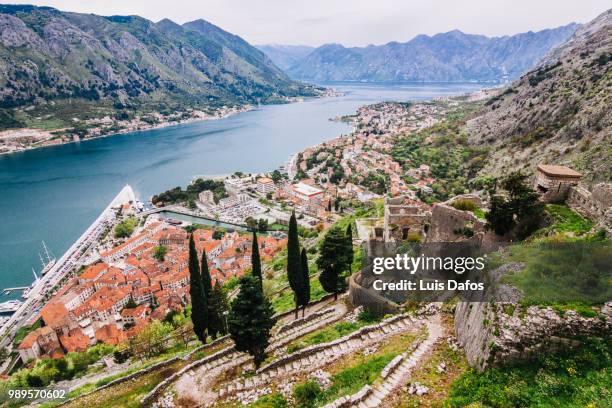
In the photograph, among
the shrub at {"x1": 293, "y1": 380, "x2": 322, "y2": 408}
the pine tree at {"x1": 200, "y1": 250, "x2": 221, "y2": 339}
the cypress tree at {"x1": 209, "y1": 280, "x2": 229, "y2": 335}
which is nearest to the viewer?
the shrub at {"x1": 293, "y1": 380, "x2": 322, "y2": 408}

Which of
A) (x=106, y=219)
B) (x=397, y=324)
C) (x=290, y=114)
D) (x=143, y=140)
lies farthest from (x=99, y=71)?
(x=397, y=324)

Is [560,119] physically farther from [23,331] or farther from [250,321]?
[23,331]

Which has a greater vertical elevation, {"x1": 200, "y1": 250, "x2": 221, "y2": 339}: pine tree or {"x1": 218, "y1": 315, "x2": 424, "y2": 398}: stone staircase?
{"x1": 218, "y1": 315, "x2": 424, "y2": 398}: stone staircase

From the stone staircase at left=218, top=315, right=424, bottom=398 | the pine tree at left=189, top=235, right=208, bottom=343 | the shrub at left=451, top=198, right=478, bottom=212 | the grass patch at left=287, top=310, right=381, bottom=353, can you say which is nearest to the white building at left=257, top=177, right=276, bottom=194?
the pine tree at left=189, top=235, right=208, bottom=343

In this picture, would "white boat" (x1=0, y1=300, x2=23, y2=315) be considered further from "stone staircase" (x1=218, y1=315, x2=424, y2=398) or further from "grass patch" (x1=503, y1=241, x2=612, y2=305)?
"grass patch" (x1=503, y1=241, x2=612, y2=305)

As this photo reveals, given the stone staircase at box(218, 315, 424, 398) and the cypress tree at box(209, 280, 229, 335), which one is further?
the cypress tree at box(209, 280, 229, 335)
